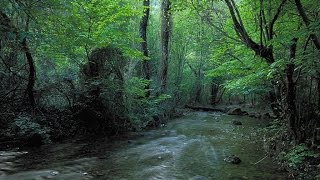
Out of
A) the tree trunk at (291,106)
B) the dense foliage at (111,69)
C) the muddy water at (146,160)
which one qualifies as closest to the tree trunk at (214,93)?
the dense foliage at (111,69)

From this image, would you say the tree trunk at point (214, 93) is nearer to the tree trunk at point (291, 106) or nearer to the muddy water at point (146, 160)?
the muddy water at point (146, 160)

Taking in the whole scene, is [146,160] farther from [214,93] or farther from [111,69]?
[214,93]

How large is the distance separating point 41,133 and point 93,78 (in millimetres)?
3561

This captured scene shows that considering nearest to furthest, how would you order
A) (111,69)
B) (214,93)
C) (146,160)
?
(146,160) < (111,69) < (214,93)

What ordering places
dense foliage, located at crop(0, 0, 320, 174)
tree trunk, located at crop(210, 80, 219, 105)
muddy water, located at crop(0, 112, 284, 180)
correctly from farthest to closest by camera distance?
tree trunk, located at crop(210, 80, 219, 105), dense foliage, located at crop(0, 0, 320, 174), muddy water, located at crop(0, 112, 284, 180)

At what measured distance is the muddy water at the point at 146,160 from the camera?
8.41 meters

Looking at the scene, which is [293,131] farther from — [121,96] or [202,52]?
[202,52]

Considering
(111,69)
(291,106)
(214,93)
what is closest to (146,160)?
(291,106)

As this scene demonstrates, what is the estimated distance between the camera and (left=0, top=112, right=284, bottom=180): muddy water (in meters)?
8.41

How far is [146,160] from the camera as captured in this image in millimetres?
10117

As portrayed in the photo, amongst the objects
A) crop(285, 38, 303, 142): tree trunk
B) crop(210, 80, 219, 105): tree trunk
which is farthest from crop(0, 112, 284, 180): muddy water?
crop(210, 80, 219, 105): tree trunk

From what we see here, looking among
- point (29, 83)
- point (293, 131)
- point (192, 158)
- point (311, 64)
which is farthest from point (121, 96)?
point (311, 64)

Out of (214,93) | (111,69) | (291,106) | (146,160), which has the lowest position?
(146,160)

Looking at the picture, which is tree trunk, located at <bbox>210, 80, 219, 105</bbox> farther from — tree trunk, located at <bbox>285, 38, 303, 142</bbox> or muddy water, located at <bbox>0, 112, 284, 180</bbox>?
tree trunk, located at <bbox>285, 38, 303, 142</bbox>
